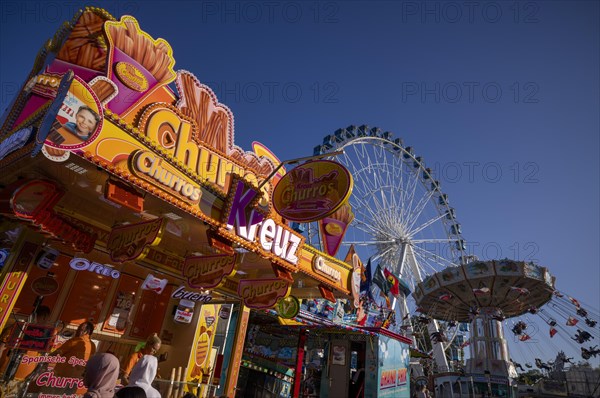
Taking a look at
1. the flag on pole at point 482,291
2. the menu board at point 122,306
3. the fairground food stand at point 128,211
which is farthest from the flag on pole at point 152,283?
the flag on pole at point 482,291

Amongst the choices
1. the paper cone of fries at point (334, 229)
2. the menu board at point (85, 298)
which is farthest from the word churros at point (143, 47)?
the paper cone of fries at point (334, 229)

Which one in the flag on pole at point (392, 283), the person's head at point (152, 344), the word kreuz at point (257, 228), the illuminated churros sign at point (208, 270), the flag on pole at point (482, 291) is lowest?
the person's head at point (152, 344)

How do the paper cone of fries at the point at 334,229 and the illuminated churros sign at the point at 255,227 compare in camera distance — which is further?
the paper cone of fries at the point at 334,229

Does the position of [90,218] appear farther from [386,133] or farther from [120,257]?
[386,133]

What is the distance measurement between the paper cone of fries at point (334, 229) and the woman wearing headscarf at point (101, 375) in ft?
31.6

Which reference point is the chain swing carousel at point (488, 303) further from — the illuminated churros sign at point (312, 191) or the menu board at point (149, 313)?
the illuminated churros sign at point (312, 191)

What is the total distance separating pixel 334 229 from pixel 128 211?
22.5ft

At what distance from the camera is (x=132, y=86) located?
25.8ft

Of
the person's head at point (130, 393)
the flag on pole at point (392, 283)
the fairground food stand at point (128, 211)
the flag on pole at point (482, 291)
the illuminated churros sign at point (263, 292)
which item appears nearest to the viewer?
the person's head at point (130, 393)

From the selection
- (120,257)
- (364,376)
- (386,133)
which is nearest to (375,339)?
(364,376)

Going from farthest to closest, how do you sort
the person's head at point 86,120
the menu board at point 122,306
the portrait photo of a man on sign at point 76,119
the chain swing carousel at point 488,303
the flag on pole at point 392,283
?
the chain swing carousel at point 488,303, the flag on pole at point 392,283, the menu board at point 122,306, the person's head at point 86,120, the portrait photo of a man on sign at point 76,119

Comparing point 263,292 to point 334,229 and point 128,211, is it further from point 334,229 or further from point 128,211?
point 334,229

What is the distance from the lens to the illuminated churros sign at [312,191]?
8422 millimetres

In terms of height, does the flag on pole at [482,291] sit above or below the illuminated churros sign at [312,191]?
above
